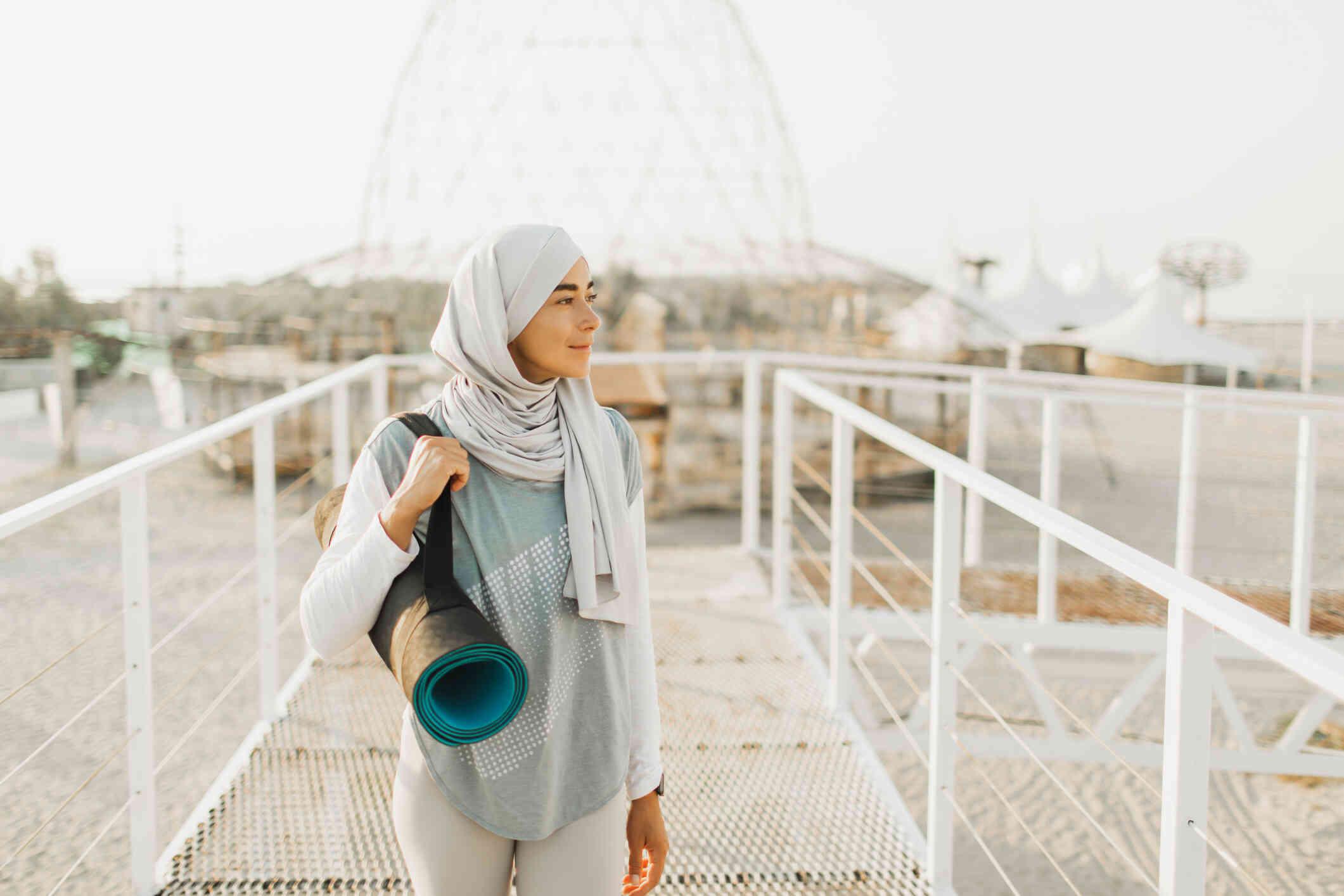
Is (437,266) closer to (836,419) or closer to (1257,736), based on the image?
(1257,736)

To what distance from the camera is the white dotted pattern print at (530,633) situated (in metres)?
1.16

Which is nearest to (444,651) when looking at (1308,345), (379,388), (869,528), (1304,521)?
(869,528)

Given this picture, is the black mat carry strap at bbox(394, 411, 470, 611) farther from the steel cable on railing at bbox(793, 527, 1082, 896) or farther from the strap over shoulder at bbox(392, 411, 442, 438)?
the steel cable on railing at bbox(793, 527, 1082, 896)

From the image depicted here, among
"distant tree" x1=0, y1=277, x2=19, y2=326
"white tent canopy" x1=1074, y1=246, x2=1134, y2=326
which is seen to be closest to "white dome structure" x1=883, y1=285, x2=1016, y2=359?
"white tent canopy" x1=1074, y1=246, x2=1134, y2=326

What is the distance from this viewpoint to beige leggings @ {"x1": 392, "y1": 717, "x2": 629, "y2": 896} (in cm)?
119

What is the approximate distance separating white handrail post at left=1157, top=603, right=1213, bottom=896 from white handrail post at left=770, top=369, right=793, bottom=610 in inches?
87.4

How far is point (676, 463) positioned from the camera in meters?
12.2

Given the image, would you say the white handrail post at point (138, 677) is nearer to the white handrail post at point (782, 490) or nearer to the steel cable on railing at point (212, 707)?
the steel cable on railing at point (212, 707)

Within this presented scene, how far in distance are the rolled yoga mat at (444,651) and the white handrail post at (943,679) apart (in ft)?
3.53

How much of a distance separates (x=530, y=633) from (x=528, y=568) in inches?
3.0

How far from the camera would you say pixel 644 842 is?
1.33m

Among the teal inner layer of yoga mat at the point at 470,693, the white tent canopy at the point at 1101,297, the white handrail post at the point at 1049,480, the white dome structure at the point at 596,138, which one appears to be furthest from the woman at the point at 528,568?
the white tent canopy at the point at 1101,297

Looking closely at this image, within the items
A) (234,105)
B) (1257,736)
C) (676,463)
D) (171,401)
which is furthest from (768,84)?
(234,105)

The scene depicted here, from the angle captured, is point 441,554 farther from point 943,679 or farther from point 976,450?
point 976,450
